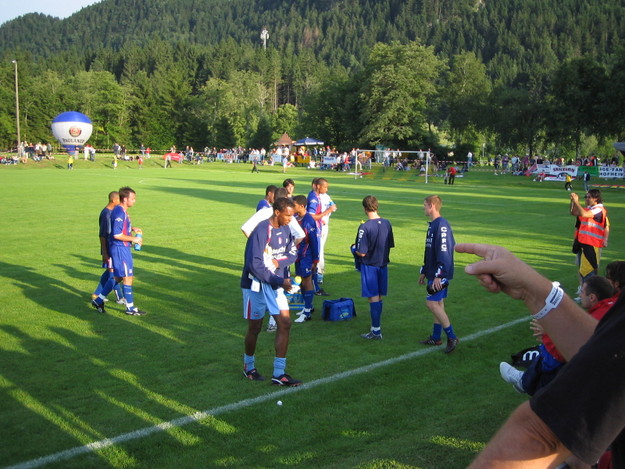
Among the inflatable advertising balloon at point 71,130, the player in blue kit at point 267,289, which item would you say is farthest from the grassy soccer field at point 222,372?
the inflatable advertising balloon at point 71,130

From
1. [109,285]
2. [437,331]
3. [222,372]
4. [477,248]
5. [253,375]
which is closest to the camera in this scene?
[477,248]

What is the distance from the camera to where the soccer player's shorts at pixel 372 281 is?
8719 mm

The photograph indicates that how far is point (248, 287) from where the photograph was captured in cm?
691

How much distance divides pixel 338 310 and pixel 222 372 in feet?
9.65

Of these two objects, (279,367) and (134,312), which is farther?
(134,312)

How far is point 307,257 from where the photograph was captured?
10.2m

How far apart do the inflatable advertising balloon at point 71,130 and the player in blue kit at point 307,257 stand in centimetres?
6835

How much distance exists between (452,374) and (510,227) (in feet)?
48.2

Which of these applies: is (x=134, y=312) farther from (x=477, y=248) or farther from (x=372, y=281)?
(x=477, y=248)

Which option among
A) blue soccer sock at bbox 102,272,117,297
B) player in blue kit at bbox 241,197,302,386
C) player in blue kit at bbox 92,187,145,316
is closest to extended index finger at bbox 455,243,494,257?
player in blue kit at bbox 241,197,302,386

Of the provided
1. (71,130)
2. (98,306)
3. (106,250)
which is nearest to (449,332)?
(98,306)

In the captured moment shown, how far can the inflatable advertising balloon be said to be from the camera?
70.7 m

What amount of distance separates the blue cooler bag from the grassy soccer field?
226 mm

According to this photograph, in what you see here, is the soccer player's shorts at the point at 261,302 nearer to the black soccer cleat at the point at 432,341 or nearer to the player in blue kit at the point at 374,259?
the player in blue kit at the point at 374,259
